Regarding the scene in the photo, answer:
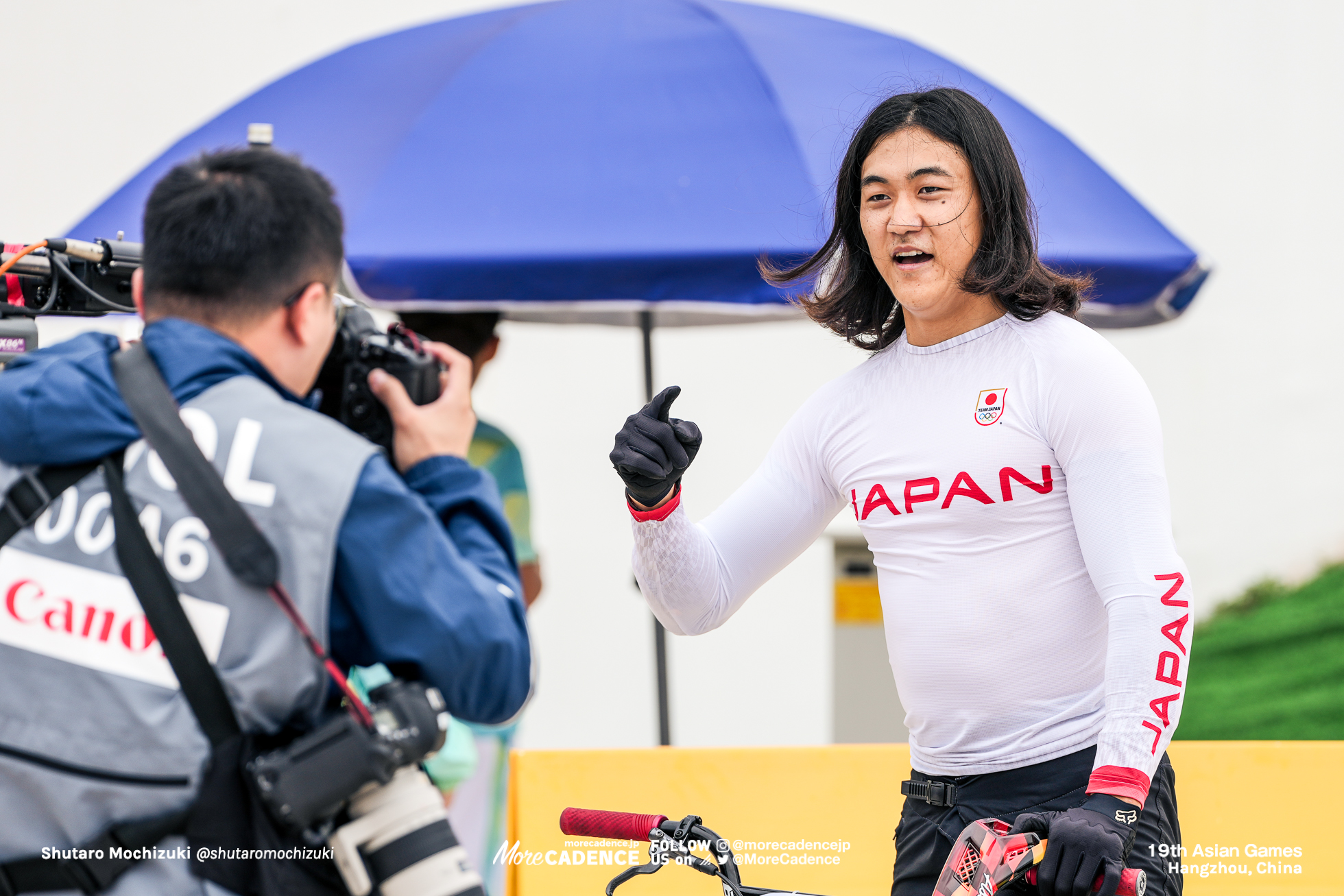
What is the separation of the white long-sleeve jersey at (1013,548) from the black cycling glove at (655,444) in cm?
13

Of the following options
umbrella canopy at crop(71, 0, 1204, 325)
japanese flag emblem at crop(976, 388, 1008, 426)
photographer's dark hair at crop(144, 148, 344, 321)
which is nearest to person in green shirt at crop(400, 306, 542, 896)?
umbrella canopy at crop(71, 0, 1204, 325)

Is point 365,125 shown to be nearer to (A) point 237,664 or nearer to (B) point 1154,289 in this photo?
(B) point 1154,289

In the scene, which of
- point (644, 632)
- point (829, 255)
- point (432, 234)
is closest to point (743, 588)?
point (829, 255)

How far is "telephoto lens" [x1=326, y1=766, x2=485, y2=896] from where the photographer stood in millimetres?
1307

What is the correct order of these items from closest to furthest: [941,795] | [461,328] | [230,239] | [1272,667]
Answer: [230,239], [941,795], [461,328], [1272,667]

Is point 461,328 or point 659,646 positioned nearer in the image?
point 461,328

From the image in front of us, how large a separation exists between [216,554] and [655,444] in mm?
745

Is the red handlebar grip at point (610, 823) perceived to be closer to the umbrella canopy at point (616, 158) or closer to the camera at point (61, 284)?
the camera at point (61, 284)

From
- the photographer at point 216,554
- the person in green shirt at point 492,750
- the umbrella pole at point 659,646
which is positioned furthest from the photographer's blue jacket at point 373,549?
the umbrella pole at point 659,646

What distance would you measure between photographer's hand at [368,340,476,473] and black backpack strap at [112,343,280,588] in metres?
0.25

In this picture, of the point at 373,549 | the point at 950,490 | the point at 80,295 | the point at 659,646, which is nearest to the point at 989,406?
the point at 950,490

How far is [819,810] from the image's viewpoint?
9.12 ft

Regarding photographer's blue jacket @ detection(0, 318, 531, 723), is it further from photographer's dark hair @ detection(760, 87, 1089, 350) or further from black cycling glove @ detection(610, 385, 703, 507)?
photographer's dark hair @ detection(760, 87, 1089, 350)

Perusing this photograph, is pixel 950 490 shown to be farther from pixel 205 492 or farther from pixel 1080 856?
pixel 205 492
